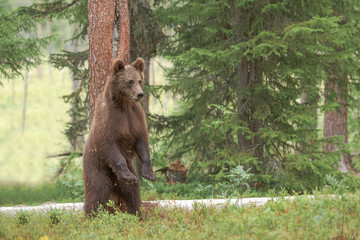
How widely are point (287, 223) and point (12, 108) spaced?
5091cm

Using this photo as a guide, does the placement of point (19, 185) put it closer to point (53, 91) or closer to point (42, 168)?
point (42, 168)

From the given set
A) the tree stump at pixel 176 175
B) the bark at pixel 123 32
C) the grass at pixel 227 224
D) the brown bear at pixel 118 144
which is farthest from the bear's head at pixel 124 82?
the tree stump at pixel 176 175

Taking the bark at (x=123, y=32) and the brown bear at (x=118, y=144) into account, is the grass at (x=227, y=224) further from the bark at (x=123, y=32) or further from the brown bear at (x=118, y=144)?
A: the bark at (x=123, y=32)

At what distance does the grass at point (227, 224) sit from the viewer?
14.1 ft

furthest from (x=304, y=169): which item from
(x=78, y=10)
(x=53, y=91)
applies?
(x=53, y=91)

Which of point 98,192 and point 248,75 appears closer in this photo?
point 98,192

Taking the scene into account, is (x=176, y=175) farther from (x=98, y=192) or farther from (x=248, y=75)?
(x=98, y=192)

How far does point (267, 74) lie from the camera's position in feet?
34.6

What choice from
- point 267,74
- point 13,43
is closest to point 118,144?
point 267,74

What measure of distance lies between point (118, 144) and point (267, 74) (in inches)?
221

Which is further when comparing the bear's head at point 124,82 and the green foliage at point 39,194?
the green foliage at point 39,194

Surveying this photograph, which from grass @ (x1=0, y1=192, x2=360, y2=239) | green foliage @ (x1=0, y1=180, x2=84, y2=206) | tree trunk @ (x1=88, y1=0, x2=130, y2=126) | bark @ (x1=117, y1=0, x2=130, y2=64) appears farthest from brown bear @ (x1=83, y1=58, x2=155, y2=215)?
green foliage @ (x1=0, y1=180, x2=84, y2=206)

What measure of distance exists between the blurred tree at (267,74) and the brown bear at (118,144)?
305 cm

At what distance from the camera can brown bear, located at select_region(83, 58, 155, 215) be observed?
611 cm
